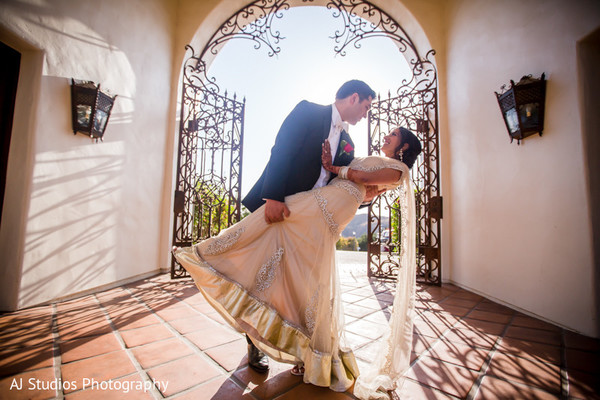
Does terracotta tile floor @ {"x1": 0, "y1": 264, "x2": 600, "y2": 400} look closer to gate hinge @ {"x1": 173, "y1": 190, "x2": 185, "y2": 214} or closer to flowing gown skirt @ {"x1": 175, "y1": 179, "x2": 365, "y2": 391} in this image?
flowing gown skirt @ {"x1": 175, "y1": 179, "x2": 365, "y2": 391}

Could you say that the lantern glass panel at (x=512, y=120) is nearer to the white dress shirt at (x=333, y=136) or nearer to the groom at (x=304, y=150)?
the groom at (x=304, y=150)

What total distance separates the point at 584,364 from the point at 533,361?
0.29 m

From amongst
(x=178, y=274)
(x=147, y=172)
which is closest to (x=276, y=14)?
(x=147, y=172)

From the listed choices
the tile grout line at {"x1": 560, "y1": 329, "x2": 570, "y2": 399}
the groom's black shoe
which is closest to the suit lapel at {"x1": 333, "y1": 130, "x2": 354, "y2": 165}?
the groom's black shoe

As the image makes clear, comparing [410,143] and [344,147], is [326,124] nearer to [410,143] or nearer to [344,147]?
[344,147]

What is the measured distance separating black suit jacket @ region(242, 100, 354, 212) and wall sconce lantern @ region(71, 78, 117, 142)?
268 centimetres

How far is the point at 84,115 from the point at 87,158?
0.51 metres

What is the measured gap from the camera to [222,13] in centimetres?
529

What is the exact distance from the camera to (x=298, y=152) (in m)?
1.67

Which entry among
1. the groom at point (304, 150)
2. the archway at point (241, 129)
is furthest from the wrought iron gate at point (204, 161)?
the groom at point (304, 150)

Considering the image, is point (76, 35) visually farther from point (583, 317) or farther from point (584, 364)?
point (583, 317)

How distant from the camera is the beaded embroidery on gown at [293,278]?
4.73ft

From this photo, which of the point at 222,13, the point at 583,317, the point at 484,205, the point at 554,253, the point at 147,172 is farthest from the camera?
the point at 222,13

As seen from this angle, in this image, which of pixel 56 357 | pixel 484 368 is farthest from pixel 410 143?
pixel 56 357
